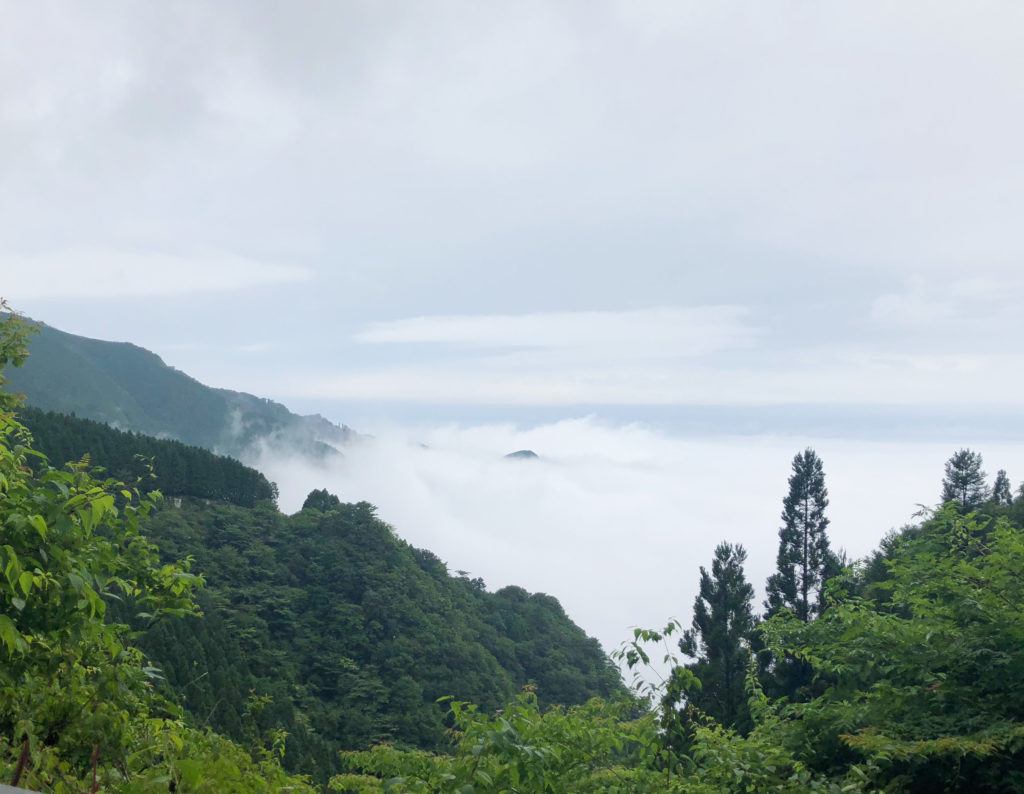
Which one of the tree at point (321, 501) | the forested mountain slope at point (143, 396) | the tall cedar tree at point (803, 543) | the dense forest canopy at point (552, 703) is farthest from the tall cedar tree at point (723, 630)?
the forested mountain slope at point (143, 396)

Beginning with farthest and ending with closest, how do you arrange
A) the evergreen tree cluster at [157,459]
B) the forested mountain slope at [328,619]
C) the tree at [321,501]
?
1. the tree at [321,501]
2. the evergreen tree cluster at [157,459]
3. the forested mountain slope at [328,619]

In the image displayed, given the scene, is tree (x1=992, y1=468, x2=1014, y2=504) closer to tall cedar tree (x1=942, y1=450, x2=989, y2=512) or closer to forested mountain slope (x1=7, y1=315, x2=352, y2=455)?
tall cedar tree (x1=942, y1=450, x2=989, y2=512)

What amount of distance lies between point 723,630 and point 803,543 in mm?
Result: 5244

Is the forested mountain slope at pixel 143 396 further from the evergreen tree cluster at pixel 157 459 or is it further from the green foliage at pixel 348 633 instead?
the green foliage at pixel 348 633

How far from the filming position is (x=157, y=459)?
5169cm

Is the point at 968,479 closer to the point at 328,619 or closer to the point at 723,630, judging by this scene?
the point at 723,630

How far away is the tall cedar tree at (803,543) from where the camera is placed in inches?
A: 1256

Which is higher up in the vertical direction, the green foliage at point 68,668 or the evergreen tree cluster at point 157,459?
the evergreen tree cluster at point 157,459

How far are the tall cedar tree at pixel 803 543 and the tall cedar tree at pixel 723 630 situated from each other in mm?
1782

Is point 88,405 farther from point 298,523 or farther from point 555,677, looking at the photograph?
point 555,677

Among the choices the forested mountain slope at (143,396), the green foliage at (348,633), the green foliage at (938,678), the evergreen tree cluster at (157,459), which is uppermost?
the forested mountain slope at (143,396)

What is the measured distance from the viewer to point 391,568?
48406 millimetres

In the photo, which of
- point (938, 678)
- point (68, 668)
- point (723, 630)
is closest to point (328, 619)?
point (723, 630)

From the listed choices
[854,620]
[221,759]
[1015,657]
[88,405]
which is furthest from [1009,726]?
[88,405]
